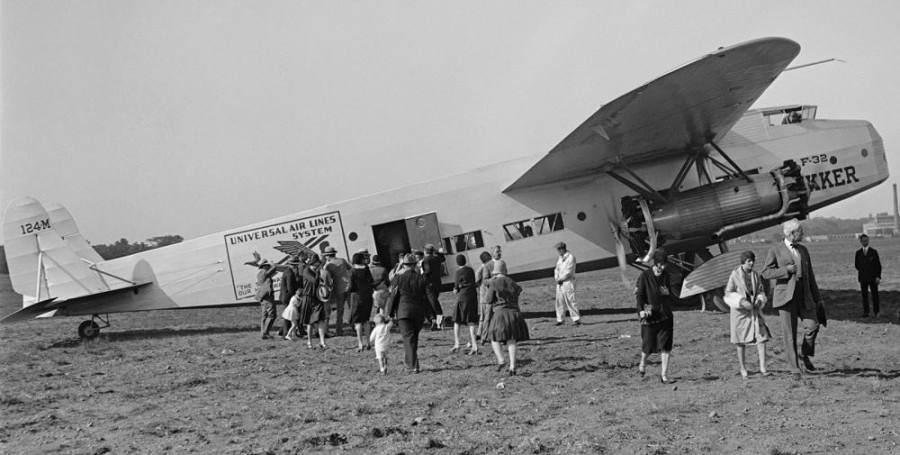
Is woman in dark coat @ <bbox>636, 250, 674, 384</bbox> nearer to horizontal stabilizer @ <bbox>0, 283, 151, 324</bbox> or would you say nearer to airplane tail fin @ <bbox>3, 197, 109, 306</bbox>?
horizontal stabilizer @ <bbox>0, 283, 151, 324</bbox>

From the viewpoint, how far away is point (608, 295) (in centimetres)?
2039

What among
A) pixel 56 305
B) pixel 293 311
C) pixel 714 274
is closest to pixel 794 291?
pixel 714 274

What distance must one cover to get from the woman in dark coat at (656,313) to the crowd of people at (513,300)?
0.5 inches

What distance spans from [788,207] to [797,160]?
7.32 feet

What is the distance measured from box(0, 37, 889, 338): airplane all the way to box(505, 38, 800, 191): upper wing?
7cm

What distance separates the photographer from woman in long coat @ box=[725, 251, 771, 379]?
25.6 feet

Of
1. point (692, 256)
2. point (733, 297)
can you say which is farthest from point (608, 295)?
point (733, 297)

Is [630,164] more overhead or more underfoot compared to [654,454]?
more overhead

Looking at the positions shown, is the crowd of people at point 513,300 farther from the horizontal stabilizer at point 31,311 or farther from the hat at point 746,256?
the horizontal stabilizer at point 31,311

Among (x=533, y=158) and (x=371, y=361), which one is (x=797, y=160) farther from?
(x=371, y=361)

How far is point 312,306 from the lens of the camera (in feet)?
39.4

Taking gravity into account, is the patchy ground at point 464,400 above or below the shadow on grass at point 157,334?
below

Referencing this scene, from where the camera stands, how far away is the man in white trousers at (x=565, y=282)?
42.0ft

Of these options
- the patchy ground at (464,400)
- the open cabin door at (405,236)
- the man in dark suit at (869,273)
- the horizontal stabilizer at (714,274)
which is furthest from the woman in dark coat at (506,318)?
the man in dark suit at (869,273)
